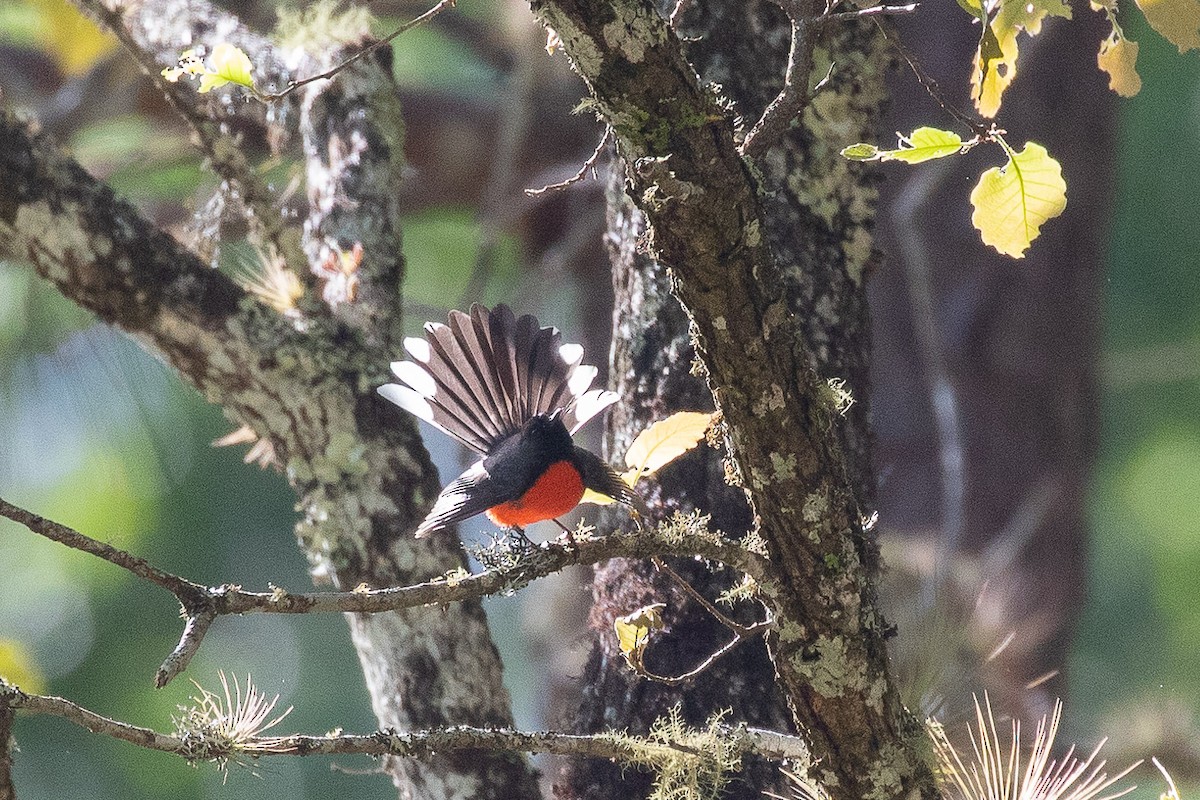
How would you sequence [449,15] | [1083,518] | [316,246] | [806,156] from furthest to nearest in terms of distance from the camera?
[449,15] → [1083,518] → [316,246] → [806,156]

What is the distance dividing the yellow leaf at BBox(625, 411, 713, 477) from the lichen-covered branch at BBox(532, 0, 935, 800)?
15 centimetres

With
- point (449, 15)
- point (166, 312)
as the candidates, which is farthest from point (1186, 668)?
point (166, 312)

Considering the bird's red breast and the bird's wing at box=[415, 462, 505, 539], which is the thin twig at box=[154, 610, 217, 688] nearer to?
the bird's wing at box=[415, 462, 505, 539]

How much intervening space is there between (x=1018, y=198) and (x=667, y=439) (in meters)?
0.50

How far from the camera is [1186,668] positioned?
901 centimetres

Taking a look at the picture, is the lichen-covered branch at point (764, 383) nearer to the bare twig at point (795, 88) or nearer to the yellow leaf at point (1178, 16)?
the bare twig at point (795, 88)

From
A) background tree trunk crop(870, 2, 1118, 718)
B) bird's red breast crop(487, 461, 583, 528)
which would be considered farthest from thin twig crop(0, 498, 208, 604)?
background tree trunk crop(870, 2, 1118, 718)

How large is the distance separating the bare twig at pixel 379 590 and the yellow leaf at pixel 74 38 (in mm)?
3592

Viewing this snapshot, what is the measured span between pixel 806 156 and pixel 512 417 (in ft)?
2.14

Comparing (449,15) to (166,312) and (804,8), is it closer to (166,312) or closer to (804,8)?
(166,312)

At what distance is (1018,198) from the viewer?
4.48 ft

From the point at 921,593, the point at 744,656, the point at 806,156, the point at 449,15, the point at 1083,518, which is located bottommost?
the point at 744,656

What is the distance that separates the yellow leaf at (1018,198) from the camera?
1.34 metres

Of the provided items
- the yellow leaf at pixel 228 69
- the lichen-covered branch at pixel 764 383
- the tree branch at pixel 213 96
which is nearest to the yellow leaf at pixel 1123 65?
the lichen-covered branch at pixel 764 383
